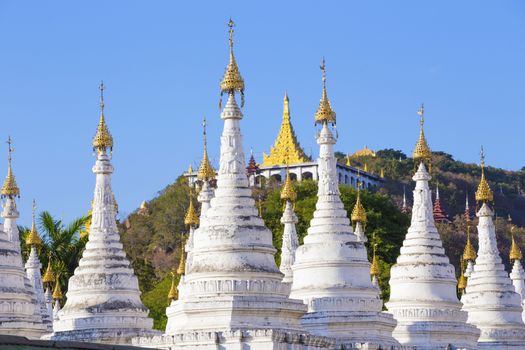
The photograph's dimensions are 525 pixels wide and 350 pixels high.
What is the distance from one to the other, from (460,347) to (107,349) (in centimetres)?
2669

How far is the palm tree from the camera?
293 ft

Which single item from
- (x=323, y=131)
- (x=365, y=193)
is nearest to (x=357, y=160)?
(x=365, y=193)

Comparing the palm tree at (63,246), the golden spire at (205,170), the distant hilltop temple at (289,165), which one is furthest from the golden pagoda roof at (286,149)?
the golden spire at (205,170)

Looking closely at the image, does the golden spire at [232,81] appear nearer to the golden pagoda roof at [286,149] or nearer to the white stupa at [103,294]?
the white stupa at [103,294]

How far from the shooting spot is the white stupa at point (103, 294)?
57125 millimetres

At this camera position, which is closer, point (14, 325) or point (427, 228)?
point (14, 325)

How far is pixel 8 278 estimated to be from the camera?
183 ft

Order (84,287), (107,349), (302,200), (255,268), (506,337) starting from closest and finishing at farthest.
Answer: (107,349)
(255,268)
(84,287)
(506,337)
(302,200)

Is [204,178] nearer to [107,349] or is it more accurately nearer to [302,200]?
[107,349]

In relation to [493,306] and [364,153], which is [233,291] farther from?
[364,153]

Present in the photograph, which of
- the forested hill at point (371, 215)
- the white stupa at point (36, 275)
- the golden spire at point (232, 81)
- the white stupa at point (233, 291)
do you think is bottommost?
the white stupa at point (233, 291)

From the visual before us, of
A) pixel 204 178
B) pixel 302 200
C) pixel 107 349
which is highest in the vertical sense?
pixel 302 200

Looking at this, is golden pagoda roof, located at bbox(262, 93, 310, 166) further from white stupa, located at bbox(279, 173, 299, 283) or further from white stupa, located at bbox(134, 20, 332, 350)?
white stupa, located at bbox(134, 20, 332, 350)

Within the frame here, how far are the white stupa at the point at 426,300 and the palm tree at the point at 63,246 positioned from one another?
2777cm
